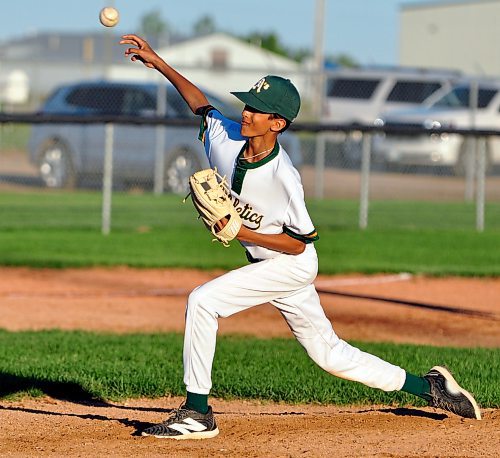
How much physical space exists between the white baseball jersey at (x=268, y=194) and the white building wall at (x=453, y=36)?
40.1m

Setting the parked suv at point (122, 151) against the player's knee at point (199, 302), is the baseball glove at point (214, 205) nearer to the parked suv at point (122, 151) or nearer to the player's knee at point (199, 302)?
the player's knee at point (199, 302)

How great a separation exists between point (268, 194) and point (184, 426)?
3.90 feet

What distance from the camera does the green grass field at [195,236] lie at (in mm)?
13375

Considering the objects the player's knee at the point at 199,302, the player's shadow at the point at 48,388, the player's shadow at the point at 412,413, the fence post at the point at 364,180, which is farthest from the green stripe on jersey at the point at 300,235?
the fence post at the point at 364,180

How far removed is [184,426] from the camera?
557 centimetres

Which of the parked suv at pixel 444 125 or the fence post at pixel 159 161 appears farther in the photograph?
the parked suv at pixel 444 125

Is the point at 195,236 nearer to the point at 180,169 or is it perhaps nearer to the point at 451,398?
the point at 180,169

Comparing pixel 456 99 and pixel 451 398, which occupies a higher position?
pixel 456 99

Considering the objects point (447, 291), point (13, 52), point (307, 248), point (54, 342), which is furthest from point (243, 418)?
point (13, 52)

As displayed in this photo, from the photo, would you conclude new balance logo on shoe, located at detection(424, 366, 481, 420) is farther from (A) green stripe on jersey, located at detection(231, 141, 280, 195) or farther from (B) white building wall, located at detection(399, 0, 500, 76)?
(B) white building wall, located at detection(399, 0, 500, 76)

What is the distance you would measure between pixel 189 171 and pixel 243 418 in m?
12.7

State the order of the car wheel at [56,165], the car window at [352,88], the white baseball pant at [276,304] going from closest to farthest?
the white baseball pant at [276,304]
the car wheel at [56,165]
the car window at [352,88]

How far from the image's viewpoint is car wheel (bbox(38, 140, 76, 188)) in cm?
1898

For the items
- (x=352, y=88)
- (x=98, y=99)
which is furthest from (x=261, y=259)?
(x=352, y=88)
